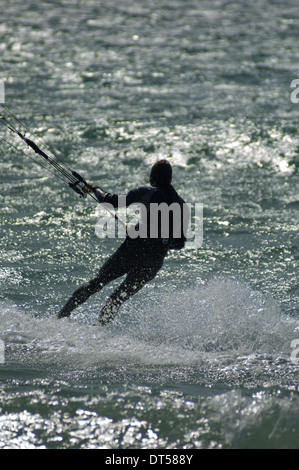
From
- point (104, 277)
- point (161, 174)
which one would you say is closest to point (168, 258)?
point (104, 277)

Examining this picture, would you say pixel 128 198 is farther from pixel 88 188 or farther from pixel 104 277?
pixel 104 277

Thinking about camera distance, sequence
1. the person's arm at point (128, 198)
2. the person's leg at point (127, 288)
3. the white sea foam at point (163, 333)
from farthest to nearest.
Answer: the person's leg at point (127, 288) < the person's arm at point (128, 198) < the white sea foam at point (163, 333)

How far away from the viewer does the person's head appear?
24.4 feet

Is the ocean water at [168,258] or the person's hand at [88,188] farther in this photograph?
the person's hand at [88,188]

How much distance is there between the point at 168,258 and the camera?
10.7m

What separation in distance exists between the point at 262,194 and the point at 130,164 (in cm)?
308

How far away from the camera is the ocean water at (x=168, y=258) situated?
6023 millimetres

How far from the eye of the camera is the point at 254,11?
29.9 meters

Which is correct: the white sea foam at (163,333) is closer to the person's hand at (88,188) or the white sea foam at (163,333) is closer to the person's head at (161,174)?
the person's hand at (88,188)

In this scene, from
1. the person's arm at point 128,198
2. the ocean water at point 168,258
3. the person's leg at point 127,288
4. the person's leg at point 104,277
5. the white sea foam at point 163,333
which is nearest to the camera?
the ocean water at point 168,258

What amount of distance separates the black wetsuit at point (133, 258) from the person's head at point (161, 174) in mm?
76

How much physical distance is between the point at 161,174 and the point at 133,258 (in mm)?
1003

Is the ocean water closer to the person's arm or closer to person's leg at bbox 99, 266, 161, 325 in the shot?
person's leg at bbox 99, 266, 161, 325

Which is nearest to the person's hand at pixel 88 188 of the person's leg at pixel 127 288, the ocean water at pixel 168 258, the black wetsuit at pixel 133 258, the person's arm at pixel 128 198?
the black wetsuit at pixel 133 258
